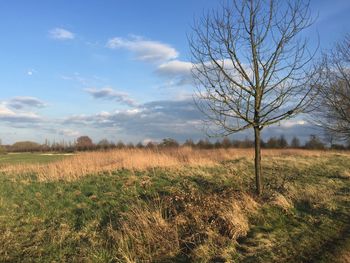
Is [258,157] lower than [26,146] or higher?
lower

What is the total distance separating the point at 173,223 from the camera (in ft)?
28.1

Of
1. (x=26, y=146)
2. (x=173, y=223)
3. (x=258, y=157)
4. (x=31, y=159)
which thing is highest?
(x=26, y=146)

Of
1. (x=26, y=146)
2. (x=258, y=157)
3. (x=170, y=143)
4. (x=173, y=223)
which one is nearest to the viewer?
(x=173, y=223)

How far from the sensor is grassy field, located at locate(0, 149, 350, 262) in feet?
23.7

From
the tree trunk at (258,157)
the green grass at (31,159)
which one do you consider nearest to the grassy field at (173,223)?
the tree trunk at (258,157)

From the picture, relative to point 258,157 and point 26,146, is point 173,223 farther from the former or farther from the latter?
point 26,146

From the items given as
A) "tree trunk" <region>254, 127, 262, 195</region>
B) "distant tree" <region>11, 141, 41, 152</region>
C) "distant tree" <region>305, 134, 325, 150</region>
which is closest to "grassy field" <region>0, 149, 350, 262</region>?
"tree trunk" <region>254, 127, 262, 195</region>

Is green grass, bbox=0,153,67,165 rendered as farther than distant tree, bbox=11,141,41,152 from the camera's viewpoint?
No

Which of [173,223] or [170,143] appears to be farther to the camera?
[170,143]

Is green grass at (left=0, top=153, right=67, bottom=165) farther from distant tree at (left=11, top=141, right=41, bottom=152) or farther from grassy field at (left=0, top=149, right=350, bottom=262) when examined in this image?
distant tree at (left=11, top=141, right=41, bottom=152)

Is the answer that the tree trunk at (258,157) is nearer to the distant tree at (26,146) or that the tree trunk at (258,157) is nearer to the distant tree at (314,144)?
the distant tree at (314,144)

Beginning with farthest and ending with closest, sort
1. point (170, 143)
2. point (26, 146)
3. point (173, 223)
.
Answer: point (26, 146), point (170, 143), point (173, 223)

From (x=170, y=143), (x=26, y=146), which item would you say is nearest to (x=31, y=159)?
(x=170, y=143)

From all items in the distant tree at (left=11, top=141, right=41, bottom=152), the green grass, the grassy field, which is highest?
the distant tree at (left=11, top=141, right=41, bottom=152)
